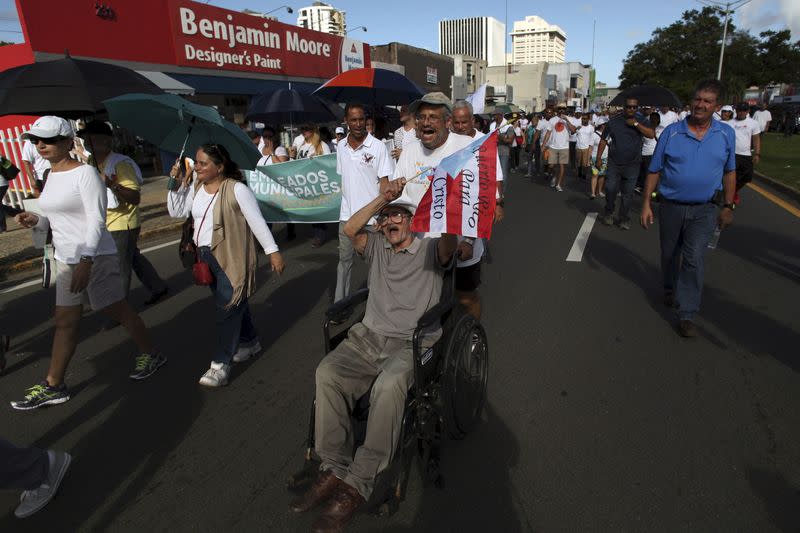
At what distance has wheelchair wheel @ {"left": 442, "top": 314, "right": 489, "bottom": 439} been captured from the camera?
2.60 metres

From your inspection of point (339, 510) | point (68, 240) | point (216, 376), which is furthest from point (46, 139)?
point (339, 510)

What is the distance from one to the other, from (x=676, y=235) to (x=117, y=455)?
4.46 meters

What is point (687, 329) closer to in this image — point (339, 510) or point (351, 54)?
point (339, 510)

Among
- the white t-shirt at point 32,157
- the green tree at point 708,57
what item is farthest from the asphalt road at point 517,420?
the green tree at point 708,57

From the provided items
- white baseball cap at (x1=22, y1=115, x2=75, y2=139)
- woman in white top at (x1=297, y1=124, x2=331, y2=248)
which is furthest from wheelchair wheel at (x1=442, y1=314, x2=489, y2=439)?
woman in white top at (x1=297, y1=124, x2=331, y2=248)

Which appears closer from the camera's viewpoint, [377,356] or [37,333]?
[377,356]

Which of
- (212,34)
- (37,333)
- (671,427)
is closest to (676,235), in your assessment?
(671,427)

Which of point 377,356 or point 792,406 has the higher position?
point 377,356

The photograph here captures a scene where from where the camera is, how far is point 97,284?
11.8ft

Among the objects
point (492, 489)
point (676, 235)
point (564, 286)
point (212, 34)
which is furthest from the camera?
point (212, 34)

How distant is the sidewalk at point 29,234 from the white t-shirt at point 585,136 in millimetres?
9485

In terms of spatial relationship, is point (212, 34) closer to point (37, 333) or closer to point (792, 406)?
point (37, 333)

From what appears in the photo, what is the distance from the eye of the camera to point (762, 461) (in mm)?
2758

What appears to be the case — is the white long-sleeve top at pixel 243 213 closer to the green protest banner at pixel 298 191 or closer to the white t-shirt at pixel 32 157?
the green protest banner at pixel 298 191
